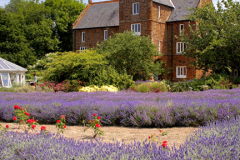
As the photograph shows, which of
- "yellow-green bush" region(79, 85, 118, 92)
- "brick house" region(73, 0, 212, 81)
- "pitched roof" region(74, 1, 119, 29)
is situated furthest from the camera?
"pitched roof" region(74, 1, 119, 29)

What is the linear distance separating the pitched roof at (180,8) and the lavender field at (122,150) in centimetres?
3004

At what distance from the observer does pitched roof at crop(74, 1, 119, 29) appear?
36.7 metres

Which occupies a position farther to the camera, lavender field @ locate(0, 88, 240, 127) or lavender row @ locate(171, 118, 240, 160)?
lavender field @ locate(0, 88, 240, 127)

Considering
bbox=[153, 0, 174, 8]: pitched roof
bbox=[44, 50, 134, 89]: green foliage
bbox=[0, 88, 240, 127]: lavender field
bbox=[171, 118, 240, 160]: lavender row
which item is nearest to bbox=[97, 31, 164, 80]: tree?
bbox=[44, 50, 134, 89]: green foliage

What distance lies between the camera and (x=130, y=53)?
2431 cm

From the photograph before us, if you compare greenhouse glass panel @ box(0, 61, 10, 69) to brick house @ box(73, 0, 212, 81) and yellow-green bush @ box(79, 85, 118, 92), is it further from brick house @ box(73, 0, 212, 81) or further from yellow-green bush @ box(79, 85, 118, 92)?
brick house @ box(73, 0, 212, 81)

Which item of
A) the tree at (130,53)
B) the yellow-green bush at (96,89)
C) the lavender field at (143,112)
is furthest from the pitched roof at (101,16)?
the lavender field at (143,112)

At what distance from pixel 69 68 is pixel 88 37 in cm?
1991

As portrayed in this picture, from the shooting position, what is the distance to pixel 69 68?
19625 millimetres

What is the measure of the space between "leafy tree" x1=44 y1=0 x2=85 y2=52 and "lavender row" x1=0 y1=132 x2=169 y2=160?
4202 cm

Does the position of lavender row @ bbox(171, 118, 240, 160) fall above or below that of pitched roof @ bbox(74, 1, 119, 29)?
below

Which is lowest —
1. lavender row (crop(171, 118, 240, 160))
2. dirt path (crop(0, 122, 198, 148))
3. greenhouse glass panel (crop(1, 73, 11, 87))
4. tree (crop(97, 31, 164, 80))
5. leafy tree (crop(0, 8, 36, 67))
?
dirt path (crop(0, 122, 198, 148))

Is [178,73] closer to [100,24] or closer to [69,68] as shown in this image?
[100,24]

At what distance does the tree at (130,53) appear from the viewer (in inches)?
953
